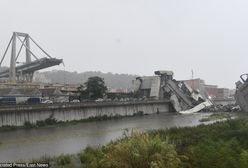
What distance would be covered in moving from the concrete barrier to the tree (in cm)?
1019

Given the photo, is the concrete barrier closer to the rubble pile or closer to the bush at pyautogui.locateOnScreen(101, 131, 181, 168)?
the rubble pile

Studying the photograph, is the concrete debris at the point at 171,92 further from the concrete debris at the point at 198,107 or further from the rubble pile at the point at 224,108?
the rubble pile at the point at 224,108

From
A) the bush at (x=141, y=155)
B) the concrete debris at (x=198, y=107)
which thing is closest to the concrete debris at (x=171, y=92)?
the concrete debris at (x=198, y=107)

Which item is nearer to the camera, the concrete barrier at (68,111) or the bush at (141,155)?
the bush at (141,155)

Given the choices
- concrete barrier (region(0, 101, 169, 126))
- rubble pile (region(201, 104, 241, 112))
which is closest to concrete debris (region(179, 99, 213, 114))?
rubble pile (region(201, 104, 241, 112))

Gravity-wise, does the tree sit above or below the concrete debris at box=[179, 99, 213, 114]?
above

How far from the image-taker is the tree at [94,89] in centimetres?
8306

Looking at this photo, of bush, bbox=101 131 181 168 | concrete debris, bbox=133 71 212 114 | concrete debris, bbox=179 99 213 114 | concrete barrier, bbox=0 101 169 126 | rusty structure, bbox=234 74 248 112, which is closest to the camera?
bush, bbox=101 131 181 168

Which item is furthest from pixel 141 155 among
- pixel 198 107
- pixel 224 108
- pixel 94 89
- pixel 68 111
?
pixel 198 107

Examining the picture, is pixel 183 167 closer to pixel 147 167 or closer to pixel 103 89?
pixel 147 167

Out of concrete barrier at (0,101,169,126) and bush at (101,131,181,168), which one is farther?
Result: concrete barrier at (0,101,169,126)

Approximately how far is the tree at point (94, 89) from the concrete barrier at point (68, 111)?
401 inches

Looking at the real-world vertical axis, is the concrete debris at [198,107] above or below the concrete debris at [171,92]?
below

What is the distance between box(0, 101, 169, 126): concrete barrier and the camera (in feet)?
165
